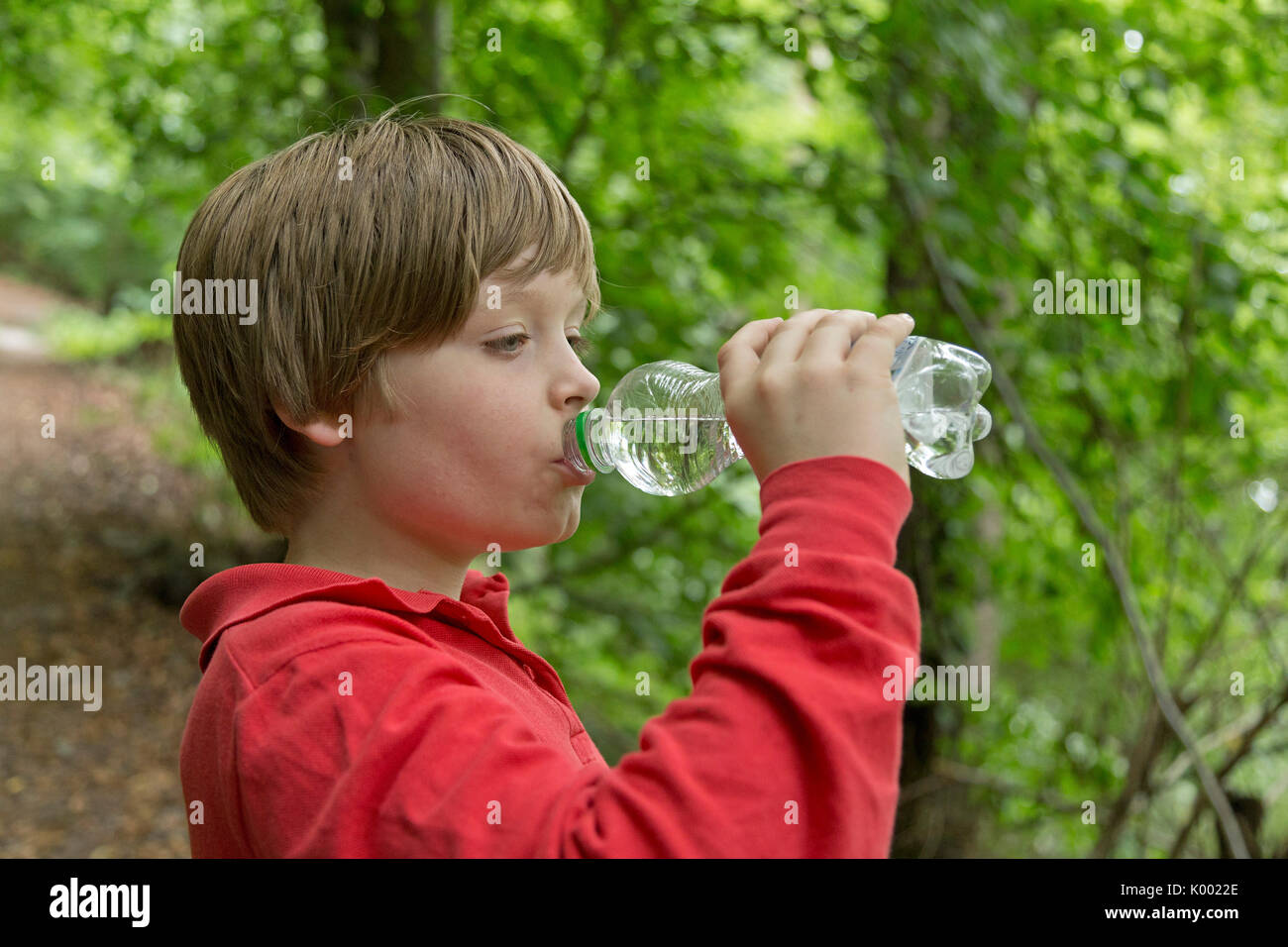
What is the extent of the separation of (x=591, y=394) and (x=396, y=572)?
319 millimetres

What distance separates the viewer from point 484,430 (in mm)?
1253

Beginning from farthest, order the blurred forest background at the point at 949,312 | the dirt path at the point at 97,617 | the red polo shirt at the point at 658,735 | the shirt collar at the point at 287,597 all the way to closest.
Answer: the dirt path at the point at 97,617 → the blurred forest background at the point at 949,312 → the shirt collar at the point at 287,597 → the red polo shirt at the point at 658,735

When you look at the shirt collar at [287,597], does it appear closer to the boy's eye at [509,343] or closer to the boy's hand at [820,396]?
the boy's eye at [509,343]

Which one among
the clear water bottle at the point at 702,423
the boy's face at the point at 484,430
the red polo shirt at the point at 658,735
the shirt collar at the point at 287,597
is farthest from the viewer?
the clear water bottle at the point at 702,423

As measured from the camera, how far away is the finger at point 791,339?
3.45 ft

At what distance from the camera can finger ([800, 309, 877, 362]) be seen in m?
1.03

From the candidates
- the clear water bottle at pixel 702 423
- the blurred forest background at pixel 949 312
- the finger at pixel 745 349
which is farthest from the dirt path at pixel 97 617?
the finger at pixel 745 349

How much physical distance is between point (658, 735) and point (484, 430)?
0.46 meters

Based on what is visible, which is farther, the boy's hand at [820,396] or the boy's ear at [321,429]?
the boy's ear at [321,429]

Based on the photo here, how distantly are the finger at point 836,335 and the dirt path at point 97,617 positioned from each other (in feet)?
→ 14.4

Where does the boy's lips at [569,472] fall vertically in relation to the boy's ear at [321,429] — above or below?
below

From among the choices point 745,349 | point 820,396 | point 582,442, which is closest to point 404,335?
point 582,442

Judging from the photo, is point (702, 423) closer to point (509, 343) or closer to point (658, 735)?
point (509, 343)
